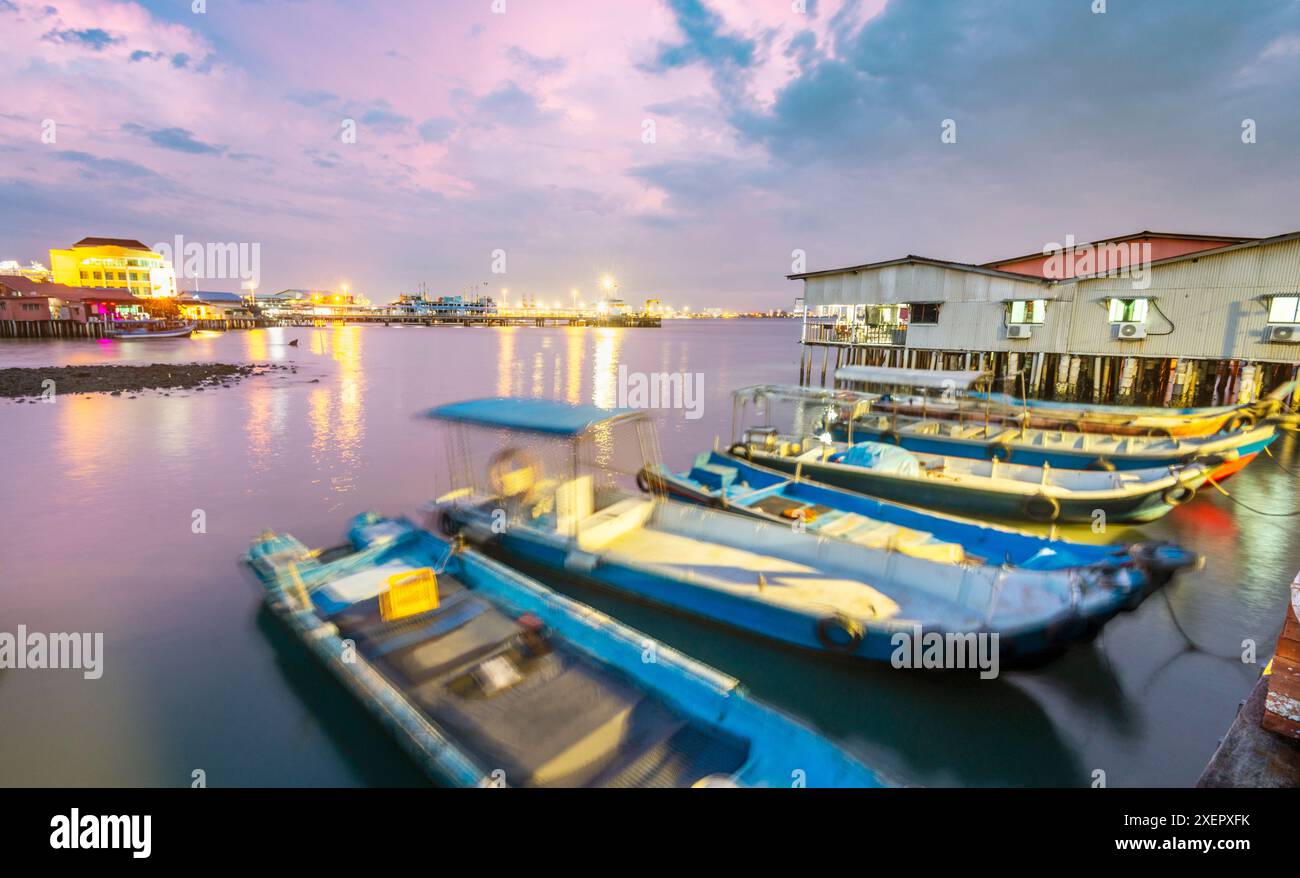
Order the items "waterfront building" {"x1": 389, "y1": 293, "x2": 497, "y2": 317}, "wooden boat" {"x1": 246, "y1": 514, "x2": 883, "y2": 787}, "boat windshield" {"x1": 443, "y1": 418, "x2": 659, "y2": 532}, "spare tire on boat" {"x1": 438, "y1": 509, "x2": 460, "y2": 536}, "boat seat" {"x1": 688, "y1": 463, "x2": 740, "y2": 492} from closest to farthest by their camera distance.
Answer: "wooden boat" {"x1": 246, "y1": 514, "x2": 883, "y2": 787}
"boat windshield" {"x1": 443, "y1": 418, "x2": 659, "y2": 532}
"spare tire on boat" {"x1": 438, "y1": 509, "x2": 460, "y2": 536}
"boat seat" {"x1": 688, "y1": 463, "x2": 740, "y2": 492}
"waterfront building" {"x1": 389, "y1": 293, "x2": 497, "y2": 317}

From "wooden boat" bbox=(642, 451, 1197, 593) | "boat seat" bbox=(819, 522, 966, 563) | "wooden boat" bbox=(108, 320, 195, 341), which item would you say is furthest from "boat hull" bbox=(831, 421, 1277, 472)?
"wooden boat" bbox=(108, 320, 195, 341)

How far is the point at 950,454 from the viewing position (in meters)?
16.9

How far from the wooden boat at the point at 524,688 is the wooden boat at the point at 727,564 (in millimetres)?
1470

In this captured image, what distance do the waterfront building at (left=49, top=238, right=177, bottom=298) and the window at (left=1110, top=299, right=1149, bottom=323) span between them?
12183 centimetres

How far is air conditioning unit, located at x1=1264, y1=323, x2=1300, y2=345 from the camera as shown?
20.6 m

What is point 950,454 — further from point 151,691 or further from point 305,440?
point 305,440

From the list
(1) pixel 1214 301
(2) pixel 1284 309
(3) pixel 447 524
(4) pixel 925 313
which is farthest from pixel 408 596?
(2) pixel 1284 309

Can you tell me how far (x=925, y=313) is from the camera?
96.1 ft

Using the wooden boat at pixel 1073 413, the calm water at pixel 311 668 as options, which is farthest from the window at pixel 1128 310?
the calm water at pixel 311 668

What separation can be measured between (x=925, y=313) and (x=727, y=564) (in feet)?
85.6

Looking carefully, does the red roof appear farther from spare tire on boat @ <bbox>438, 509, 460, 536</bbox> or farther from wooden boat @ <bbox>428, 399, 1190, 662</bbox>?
wooden boat @ <bbox>428, 399, 1190, 662</bbox>

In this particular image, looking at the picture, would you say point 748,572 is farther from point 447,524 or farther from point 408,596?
point 447,524

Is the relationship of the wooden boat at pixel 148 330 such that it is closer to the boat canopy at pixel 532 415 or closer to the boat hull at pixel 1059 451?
the boat canopy at pixel 532 415
